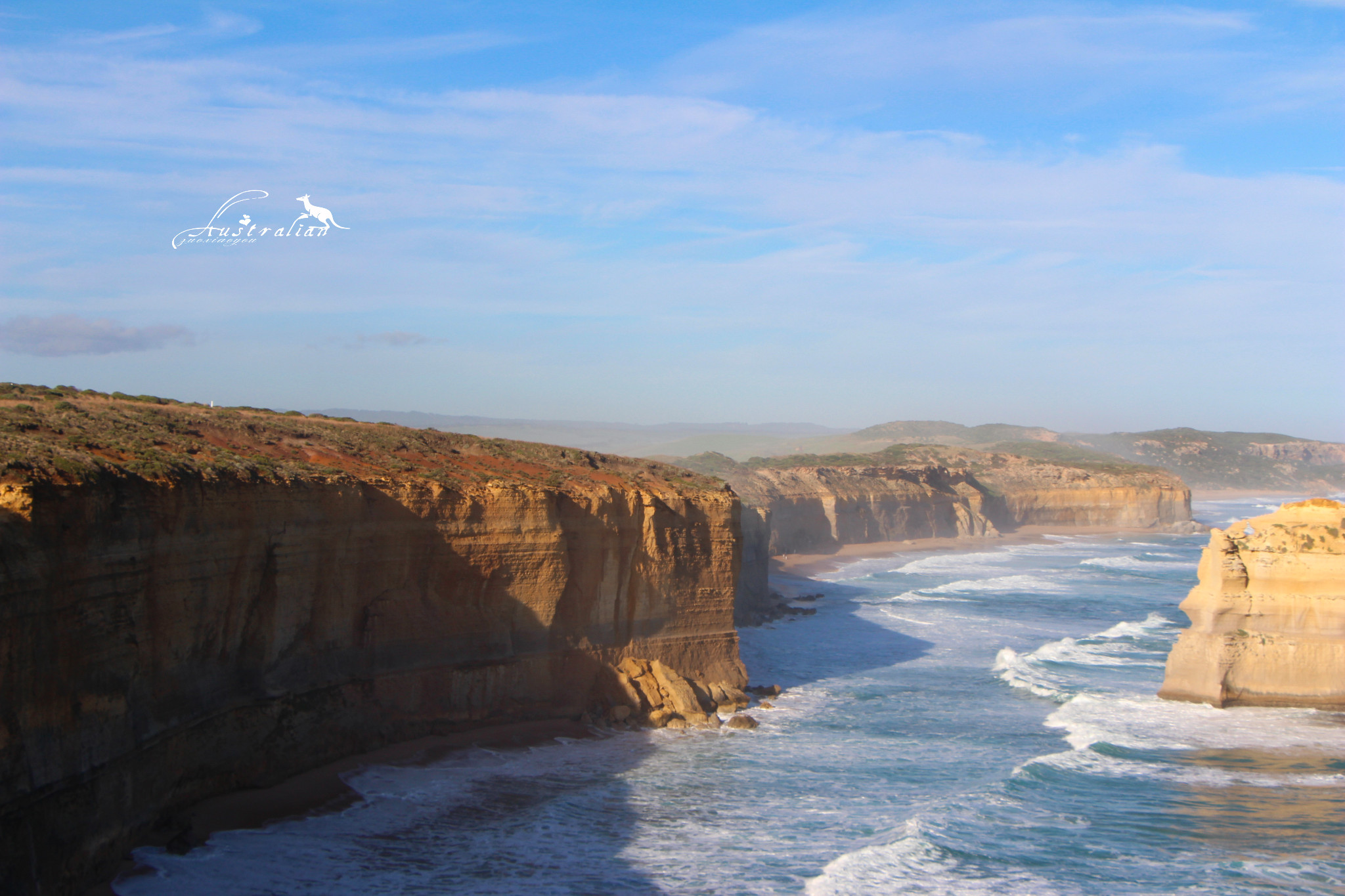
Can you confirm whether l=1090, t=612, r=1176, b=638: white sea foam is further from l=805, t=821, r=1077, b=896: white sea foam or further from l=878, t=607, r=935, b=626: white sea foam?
l=805, t=821, r=1077, b=896: white sea foam

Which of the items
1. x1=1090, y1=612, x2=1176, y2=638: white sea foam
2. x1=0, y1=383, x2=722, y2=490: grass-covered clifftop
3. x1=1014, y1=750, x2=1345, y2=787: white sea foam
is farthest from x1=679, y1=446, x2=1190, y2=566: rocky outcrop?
x1=1014, y1=750, x2=1345, y2=787: white sea foam

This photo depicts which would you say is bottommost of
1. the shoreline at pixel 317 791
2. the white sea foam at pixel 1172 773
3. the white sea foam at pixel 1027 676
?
the white sea foam at pixel 1027 676

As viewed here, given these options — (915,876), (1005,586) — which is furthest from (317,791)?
(1005,586)

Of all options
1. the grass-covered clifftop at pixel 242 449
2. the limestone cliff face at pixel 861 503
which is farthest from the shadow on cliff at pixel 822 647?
the limestone cliff face at pixel 861 503

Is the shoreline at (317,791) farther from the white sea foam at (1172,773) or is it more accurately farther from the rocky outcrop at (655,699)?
the white sea foam at (1172,773)

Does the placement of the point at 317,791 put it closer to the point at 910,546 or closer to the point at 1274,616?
the point at 1274,616

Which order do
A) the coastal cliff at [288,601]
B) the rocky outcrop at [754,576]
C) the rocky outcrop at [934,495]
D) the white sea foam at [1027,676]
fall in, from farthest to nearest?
the rocky outcrop at [934,495]
the rocky outcrop at [754,576]
the white sea foam at [1027,676]
the coastal cliff at [288,601]

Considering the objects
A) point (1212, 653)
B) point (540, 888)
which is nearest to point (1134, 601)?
point (1212, 653)
